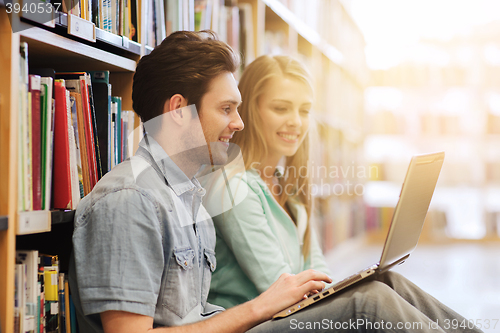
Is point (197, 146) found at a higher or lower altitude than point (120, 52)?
lower

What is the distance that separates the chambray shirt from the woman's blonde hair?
1.48 ft

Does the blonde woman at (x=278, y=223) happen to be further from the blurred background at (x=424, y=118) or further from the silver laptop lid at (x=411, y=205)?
the blurred background at (x=424, y=118)

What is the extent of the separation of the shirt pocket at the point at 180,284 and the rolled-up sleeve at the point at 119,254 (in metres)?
0.05

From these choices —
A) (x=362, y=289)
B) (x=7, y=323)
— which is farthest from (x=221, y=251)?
(x=7, y=323)

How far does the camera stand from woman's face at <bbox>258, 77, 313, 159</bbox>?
4.63 feet

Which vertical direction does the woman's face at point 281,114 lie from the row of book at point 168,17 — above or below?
below

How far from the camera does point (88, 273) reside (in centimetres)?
77

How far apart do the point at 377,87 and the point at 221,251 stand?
3967 millimetres

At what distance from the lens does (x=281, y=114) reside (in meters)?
1.42

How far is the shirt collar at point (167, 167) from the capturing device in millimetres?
934

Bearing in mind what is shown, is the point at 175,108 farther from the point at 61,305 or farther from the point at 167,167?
the point at 61,305

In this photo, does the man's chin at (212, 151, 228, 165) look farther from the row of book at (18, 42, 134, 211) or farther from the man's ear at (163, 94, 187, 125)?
the row of book at (18, 42, 134, 211)

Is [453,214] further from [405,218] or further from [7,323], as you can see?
[7,323]

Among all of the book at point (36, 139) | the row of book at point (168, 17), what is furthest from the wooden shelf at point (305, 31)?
the book at point (36, 139)
